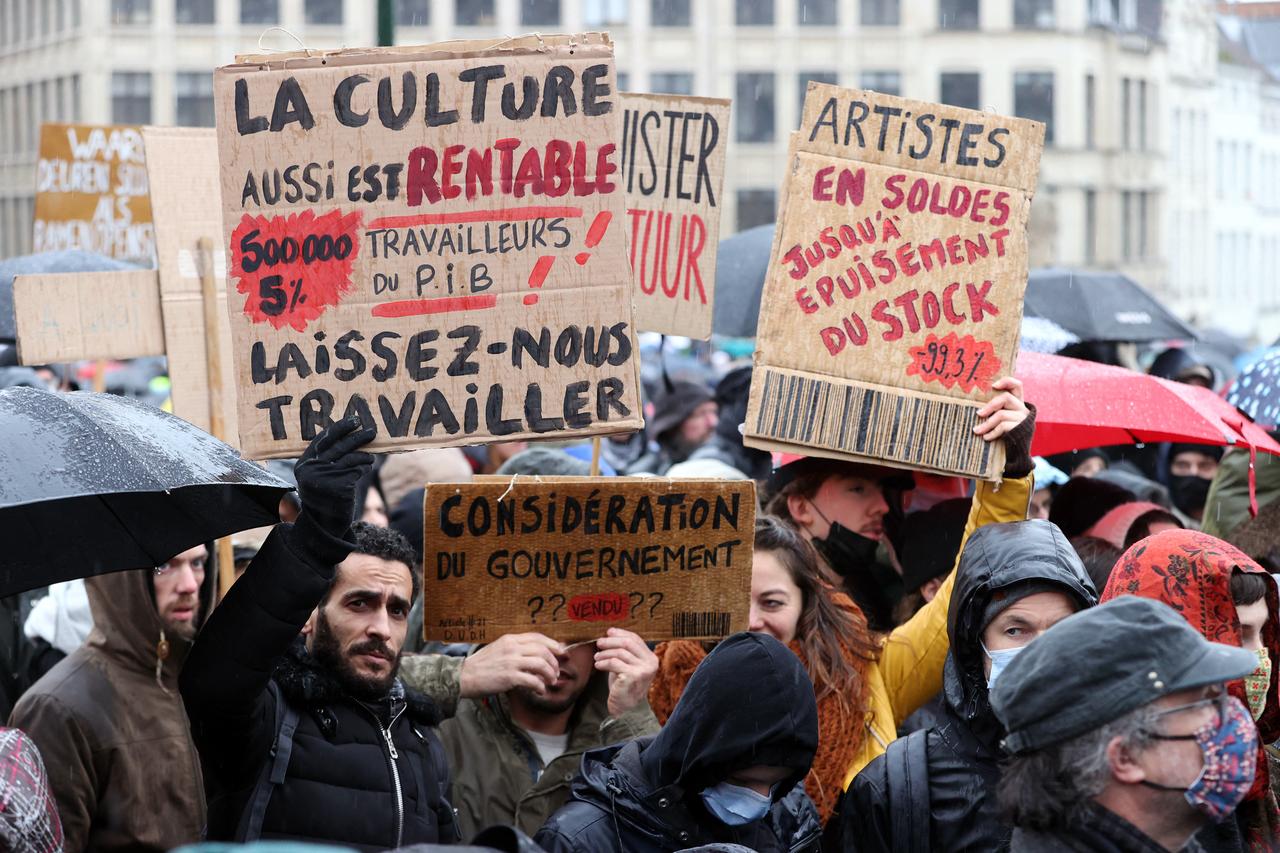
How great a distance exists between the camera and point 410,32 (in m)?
55.6

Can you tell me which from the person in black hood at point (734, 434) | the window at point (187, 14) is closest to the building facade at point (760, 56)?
the window at point (187, 14)

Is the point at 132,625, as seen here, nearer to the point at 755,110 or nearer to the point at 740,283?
the point at 740,283

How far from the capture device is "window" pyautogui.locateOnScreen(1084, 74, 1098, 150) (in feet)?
183

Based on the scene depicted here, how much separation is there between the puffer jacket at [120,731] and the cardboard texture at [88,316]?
39.9 inches

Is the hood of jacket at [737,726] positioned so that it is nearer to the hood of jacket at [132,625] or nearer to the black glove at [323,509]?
the black glove at [323,509]

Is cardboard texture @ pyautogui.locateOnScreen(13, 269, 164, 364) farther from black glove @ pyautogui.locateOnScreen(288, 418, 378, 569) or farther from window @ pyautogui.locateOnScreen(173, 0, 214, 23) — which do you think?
window @ pyautogui.locateOnScreen(173, 0, 214, 23)

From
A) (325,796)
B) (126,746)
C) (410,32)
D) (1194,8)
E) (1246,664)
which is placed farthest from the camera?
(1194,8)

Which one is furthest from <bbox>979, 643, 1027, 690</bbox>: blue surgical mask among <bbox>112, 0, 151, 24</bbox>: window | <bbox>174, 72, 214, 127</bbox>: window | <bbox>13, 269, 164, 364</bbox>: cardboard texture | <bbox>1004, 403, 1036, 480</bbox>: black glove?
<bbox>112, 0, 151, 24</bbox>: window

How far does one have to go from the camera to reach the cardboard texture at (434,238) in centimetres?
398

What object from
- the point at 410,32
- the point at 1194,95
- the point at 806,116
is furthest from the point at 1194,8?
the point at 806,116

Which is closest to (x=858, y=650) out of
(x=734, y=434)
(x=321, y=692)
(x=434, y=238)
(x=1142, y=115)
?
(x=321, y=692)

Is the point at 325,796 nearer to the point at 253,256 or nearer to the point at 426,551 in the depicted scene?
the point at 426,551

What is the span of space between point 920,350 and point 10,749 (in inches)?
94.7

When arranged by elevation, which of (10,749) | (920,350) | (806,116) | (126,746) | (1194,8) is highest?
(1194,8)
